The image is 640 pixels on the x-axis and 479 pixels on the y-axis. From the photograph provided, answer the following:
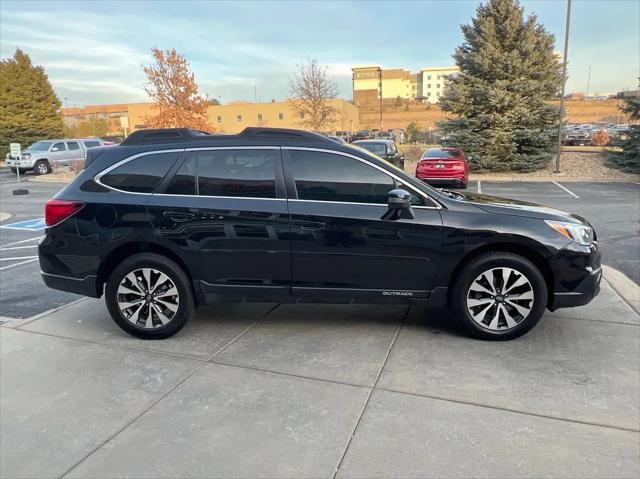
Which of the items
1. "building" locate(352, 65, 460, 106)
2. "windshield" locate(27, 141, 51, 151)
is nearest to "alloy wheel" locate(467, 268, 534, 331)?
"windshield" locate(27, 141, 51, 151)

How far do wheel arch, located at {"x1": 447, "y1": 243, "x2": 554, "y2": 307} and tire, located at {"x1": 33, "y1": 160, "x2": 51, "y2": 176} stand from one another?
2629cm

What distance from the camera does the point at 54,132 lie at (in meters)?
35.3

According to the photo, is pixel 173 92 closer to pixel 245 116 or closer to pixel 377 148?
pixel 377 148

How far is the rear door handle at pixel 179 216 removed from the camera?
13.6ft

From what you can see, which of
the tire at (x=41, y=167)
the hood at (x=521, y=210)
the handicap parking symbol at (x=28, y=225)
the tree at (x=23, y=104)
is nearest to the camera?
the hood at (x=521, y=210)

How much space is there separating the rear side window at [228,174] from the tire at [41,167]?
81.3ft

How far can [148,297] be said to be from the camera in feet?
14.0

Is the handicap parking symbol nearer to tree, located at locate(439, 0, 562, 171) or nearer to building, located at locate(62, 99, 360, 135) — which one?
tree, located at locate(439, 0, 562, 171)

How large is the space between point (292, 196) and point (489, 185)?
→ 1627cm

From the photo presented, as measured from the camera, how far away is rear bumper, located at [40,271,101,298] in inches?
171

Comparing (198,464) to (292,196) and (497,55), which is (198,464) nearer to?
(292,196)

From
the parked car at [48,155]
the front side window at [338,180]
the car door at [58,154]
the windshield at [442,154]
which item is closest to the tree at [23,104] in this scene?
the parked car at [48,155]

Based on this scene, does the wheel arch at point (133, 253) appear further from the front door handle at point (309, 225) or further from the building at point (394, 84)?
the building at point (394, 84)

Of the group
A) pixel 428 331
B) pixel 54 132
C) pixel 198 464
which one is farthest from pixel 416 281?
pixel 54 132
